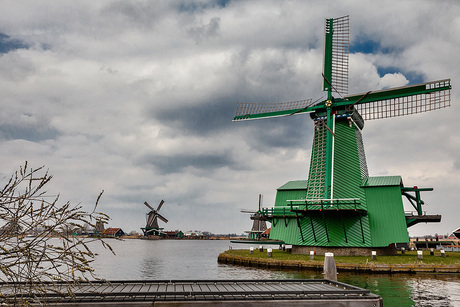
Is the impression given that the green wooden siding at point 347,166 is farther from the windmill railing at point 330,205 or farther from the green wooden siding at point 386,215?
the windmill railing at point 330,205

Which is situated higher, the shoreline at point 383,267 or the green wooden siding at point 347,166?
the green wooden siding at point 347,166

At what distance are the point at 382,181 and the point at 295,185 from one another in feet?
36.7

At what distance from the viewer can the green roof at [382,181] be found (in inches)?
1521

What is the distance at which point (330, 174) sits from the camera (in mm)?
38969

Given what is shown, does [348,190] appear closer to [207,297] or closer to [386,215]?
[386,215]

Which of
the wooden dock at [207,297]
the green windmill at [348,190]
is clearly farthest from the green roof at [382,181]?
the wooden dock at [207,297]

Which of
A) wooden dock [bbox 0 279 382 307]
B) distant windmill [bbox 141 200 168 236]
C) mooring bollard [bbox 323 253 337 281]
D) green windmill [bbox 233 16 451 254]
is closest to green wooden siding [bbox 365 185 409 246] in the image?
green windmill [bbox 233 16 451 254]

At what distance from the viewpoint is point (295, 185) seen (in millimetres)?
47688

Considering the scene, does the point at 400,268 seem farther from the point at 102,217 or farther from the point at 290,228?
the point at 102,217

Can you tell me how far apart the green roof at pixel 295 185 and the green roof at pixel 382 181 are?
8.51m

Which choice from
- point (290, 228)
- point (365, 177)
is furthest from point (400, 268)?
point (290, 228)

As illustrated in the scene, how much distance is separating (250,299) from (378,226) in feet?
103

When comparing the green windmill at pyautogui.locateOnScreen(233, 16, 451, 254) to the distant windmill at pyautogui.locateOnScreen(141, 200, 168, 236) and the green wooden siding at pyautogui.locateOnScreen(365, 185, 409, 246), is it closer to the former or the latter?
the green wooden siding at pyautogui.locateOnScreen(365, 185, 409, 246)

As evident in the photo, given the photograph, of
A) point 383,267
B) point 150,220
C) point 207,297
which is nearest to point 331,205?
point 383,267
